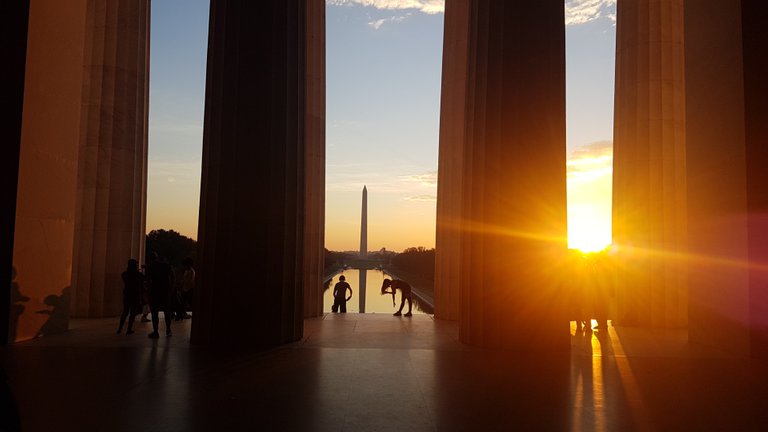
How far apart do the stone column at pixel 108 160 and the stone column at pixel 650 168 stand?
1667 centimetres

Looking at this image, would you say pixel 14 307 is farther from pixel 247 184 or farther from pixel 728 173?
pixel 728 173

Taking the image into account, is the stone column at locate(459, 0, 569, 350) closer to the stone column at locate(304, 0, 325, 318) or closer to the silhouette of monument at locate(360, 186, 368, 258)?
the stone column at locate(304, 0, 325, 318)

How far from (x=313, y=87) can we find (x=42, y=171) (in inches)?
384

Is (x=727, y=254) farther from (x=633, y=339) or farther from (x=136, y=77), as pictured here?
(x=136, y=77)

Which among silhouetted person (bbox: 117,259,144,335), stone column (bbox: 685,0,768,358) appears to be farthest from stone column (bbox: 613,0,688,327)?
silhouetted person (bbox: 117,259,144,335)

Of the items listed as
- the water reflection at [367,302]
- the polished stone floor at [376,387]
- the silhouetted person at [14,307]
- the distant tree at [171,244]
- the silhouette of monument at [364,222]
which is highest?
the silhouette of monument at [364,222]

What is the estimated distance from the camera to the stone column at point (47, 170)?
12.9m

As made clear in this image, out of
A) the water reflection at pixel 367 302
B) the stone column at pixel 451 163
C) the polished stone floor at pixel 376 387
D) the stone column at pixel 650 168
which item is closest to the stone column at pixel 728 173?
the polished stone floor at pixel 376 387

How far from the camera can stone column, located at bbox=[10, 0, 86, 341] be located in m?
12.9

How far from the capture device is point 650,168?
60.5ft

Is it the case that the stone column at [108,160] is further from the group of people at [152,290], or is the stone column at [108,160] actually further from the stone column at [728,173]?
the stone column at [728,173]

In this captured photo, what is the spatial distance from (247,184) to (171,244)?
214 ft

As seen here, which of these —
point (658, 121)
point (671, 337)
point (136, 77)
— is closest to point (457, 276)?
point (671, 337)

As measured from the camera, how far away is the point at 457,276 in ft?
64.8
